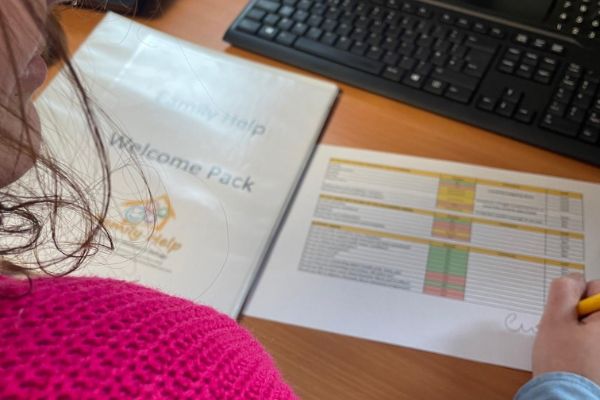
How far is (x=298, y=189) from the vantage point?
2.15ft

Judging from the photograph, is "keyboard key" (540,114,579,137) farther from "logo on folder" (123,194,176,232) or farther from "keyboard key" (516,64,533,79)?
"logo on folder" (123,194,176,232)

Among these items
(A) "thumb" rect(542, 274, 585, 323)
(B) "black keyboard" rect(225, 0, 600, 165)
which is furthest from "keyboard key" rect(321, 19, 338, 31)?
(A) "thumb" rect(542, 274, 585, 323)

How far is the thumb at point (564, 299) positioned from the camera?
0.53 meters

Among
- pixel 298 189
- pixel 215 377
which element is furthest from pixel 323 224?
pixel 215 377

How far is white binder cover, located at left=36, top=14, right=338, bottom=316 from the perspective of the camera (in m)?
0.61

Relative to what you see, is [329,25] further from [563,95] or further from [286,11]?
[563,95]

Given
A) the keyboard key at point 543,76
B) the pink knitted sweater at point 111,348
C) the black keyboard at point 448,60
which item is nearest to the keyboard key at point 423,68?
the black keyboard at point 448,60

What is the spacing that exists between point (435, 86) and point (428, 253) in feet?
0.60

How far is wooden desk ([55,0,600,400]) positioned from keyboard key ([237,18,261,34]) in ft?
0.09

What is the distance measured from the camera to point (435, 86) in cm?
68

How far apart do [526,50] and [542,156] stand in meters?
0.12

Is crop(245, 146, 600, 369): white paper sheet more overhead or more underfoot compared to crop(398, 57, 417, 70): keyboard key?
more underfoot

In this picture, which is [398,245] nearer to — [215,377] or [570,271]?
[570,271]

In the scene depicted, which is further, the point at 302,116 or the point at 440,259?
the point at 302,116
